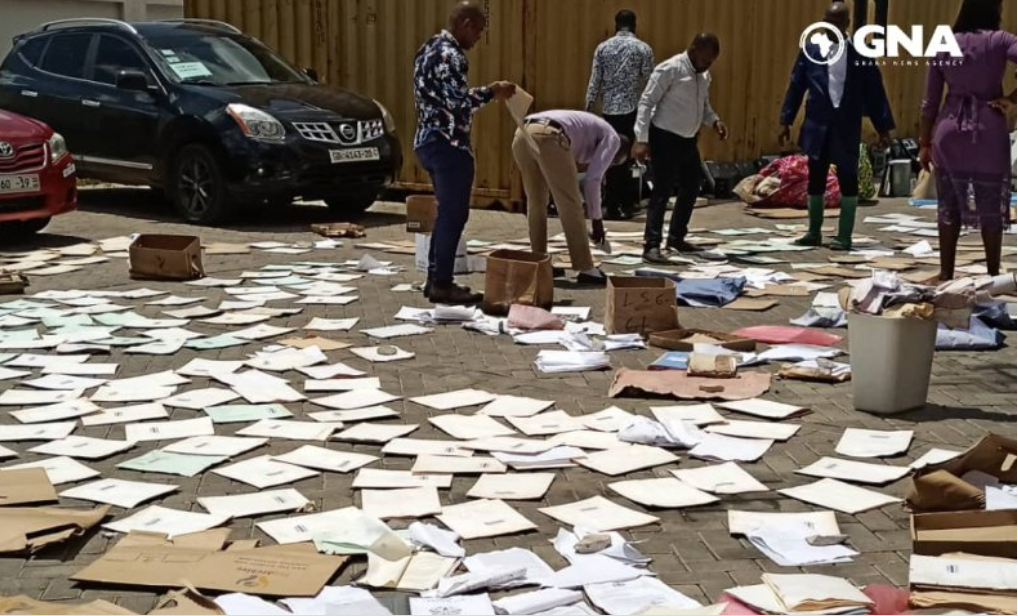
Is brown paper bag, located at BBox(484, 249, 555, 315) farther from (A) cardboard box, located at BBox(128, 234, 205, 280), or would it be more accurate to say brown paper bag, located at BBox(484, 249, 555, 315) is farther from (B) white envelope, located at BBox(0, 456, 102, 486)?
(B) white envelope, located at BBox(0, 456, 102, 486)

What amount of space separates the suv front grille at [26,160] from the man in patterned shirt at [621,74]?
15.2ft

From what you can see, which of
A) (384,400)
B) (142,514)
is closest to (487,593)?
(142,514)

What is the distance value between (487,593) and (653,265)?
20.1 ft

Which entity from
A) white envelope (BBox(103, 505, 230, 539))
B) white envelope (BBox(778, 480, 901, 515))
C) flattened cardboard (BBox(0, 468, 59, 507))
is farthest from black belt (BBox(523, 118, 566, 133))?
white envelope (BBox(103, 505, 230, 539))

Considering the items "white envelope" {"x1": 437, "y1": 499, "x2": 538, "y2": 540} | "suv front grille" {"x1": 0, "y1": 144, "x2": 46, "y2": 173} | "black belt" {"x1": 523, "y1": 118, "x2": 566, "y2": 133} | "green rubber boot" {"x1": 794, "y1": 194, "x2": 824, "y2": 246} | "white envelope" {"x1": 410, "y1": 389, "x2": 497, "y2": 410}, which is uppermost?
"black belt" {"x1": 523, "y1": 118, "x2": 566, "y2": 133}

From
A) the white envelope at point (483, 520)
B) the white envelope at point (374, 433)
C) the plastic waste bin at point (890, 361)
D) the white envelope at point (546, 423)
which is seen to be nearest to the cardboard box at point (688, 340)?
the plastic waste bin at point (890, 361)

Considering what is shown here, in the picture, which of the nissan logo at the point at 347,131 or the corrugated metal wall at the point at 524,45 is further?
the corrugated metal wall at the point at 524,45

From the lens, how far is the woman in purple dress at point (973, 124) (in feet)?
24.8

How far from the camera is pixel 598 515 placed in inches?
171

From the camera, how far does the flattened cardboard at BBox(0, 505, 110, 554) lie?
4.05 m

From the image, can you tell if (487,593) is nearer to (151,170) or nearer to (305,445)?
(305,445)

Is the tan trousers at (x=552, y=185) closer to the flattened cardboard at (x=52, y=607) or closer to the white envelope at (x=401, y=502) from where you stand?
the white envelope at (x=401, y=502)

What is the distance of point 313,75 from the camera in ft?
42.8

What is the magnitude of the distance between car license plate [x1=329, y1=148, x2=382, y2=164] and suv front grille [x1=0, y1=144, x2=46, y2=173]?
2.42 m
